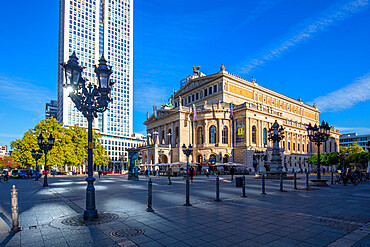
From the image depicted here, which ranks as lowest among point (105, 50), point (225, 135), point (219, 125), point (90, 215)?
point (90, 215)

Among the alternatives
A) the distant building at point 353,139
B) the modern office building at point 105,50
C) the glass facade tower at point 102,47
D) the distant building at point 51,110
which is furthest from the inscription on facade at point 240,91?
the distant building at point 51,110

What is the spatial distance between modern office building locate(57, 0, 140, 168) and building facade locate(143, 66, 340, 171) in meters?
46.0

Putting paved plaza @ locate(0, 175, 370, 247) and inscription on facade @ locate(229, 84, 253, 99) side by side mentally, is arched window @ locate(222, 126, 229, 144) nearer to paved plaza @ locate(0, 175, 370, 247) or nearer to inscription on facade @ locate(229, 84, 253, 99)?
inscription on facade @ locate(229, 84, 253, 99)

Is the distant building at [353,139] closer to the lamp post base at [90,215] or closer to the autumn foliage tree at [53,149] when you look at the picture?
the autumn foliage tree at [53,149]

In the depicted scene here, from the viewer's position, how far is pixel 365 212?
9203 mm

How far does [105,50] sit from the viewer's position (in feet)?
371

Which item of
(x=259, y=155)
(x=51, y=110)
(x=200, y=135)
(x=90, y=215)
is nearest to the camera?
(x=90, y=215)

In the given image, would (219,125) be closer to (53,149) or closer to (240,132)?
(240,132)

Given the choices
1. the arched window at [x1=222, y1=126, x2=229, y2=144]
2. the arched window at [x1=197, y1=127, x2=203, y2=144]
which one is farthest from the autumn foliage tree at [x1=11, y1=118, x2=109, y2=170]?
the arched window at [x1=222, y1=126, x2=229, y2=144]

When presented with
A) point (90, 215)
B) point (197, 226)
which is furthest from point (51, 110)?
point (197, 226)

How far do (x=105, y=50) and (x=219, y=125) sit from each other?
258 ft

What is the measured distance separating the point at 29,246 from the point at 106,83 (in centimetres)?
533

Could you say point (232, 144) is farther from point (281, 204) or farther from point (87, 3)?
point (87, 3)

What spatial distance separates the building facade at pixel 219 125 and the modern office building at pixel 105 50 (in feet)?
151
